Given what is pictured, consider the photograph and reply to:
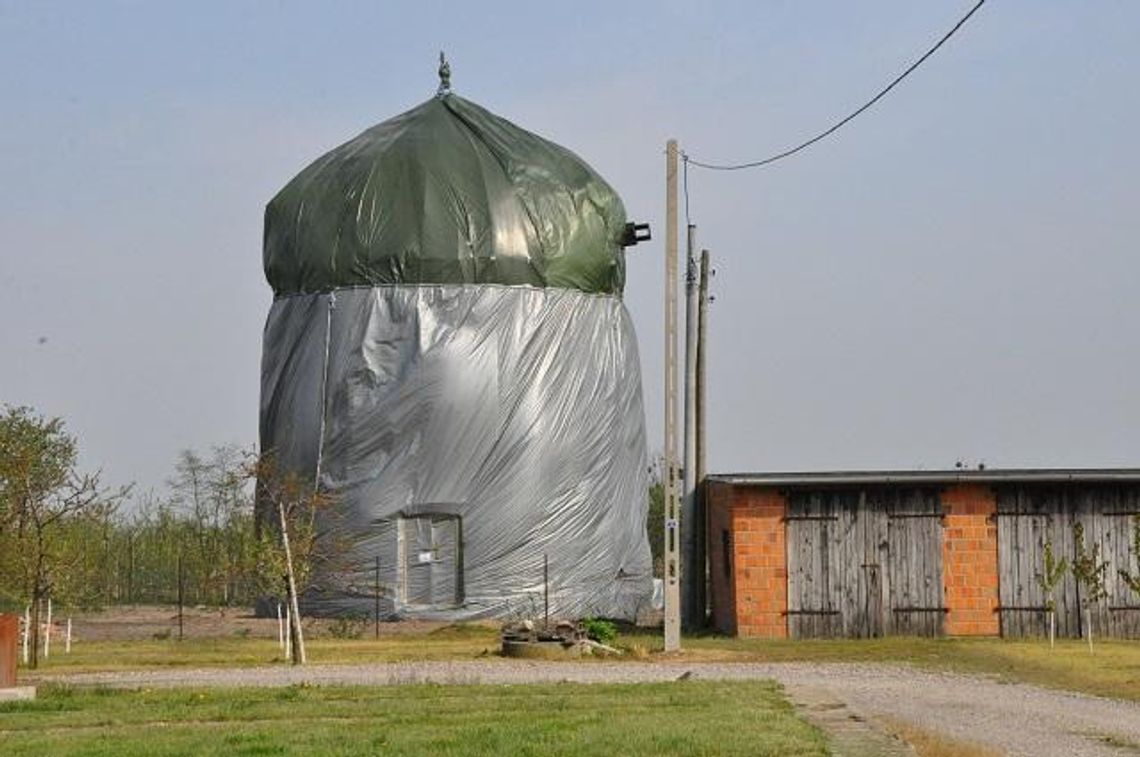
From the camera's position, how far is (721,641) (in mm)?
32250

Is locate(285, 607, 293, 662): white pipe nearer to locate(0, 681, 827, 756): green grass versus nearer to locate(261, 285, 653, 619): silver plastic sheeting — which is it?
locate(0, 681, 827, 756): green grass

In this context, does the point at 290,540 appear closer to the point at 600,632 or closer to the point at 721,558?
the point at 600,632

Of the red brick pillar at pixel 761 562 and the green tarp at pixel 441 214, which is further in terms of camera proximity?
the green tarp at pixel 441 214

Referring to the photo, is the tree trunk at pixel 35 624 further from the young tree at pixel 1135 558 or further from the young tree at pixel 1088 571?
the young tree at pixel 1088 571

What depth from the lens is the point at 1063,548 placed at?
3266cm

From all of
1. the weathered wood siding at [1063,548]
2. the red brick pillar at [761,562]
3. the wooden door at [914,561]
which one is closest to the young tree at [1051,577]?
the weathered wood siding at [1063,548]

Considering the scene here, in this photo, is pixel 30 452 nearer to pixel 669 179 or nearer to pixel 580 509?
pixel 669 179

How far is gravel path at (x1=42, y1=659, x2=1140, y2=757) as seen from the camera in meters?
16.8

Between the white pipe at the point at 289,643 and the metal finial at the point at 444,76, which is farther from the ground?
the metal finial at the point at 444,76

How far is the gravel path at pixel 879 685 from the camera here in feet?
55.3

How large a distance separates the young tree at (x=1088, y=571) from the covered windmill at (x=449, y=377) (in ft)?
34.7

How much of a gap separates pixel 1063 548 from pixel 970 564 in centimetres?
153

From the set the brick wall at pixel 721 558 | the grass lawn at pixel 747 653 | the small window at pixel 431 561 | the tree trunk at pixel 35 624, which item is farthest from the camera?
the small window at pixel 431 561

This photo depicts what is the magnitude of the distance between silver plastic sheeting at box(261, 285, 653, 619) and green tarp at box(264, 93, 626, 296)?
1.43ft
